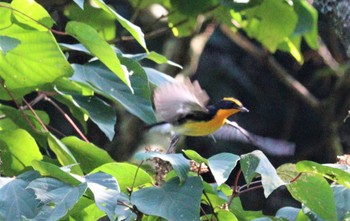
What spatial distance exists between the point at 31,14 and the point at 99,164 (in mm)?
325

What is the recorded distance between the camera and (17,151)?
5.27ft

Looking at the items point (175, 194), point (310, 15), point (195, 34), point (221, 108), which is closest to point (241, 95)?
point (195, 34)

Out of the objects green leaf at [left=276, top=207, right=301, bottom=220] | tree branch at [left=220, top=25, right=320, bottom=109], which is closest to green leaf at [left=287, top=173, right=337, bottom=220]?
green leaf at [left=276, top=207, right=301, bottom=220]

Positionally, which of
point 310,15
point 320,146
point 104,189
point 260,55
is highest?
point 104,189

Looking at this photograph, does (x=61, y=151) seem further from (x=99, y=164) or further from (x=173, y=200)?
(x=173, y=200)

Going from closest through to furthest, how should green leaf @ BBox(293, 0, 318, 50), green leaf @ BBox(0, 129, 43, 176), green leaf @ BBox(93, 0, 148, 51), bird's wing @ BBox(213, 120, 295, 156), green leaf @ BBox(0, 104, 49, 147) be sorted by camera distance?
green leaf @ BBox(93, 0, 148, 51) → green leaf @ BBox(0, 129, 43, 176) → green leaf @ BBox(0, 104, 49, 147) → bird's wing @ BBox(213, 120, 295, 156) → green leaf @ BBox(293, 0, 318, 50)

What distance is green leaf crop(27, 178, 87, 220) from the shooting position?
3.92 feet

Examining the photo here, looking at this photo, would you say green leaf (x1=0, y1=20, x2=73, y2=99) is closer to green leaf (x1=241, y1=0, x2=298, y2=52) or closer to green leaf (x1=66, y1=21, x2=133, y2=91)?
green leaf (x1=66, y1=21, x2=133, y2=91)

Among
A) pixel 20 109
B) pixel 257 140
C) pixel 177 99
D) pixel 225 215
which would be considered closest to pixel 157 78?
pixel 177 99

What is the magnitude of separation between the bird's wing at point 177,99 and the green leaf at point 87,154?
0.21 meters

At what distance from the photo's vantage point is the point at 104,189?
1230mm

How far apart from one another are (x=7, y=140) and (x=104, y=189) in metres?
0.44

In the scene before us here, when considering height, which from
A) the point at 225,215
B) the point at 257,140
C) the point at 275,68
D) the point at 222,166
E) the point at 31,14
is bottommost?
the point at 275,68

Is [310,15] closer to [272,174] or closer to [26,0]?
[26,0]
